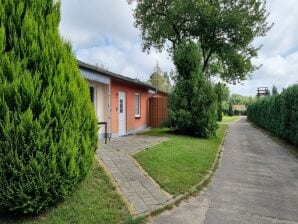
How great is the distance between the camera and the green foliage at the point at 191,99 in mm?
17281

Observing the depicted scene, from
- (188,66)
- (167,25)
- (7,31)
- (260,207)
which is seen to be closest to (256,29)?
(167,25)

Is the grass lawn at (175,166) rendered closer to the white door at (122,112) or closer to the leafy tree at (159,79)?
the white door at (122,112)

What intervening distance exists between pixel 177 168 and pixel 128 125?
10.4 m

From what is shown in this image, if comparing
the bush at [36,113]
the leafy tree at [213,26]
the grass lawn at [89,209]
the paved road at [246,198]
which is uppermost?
the leafy tree at [213,26]

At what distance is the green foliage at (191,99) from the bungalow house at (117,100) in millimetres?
2602

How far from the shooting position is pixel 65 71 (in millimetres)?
5215

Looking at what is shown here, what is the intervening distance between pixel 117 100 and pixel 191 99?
4083 mm

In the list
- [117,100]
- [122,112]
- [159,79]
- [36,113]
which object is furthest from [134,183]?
[159,79]

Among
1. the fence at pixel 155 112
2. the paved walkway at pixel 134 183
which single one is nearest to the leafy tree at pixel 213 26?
the fence at pixel 155 112

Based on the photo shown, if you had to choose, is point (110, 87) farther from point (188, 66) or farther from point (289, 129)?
point (289, 129)

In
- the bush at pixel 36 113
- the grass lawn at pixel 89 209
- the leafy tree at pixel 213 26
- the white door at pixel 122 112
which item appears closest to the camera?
the bush at pixel 36 113

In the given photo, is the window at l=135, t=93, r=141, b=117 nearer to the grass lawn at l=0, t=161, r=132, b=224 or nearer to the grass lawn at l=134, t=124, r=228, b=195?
the grass lawn at l=134, t=124, r=228, b=195

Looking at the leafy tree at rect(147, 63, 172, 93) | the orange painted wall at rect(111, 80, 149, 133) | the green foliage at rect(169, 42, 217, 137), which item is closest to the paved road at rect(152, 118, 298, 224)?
the green foliage at rect(169, 42, 217, 137)

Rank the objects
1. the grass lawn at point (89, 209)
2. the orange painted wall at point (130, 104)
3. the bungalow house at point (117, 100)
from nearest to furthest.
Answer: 1. the grass lawn at point (89, 209)
2. the bungalow house at point (117, 100)
3. the orange painted wall at point (130, 104)
